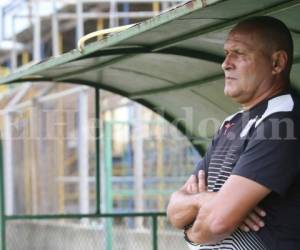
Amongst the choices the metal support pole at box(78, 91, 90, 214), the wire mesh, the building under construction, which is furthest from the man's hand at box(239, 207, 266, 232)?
the metal support pole at box(78, 91, 90, 214)

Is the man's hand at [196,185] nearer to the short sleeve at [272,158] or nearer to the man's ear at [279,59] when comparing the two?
the short sleeve at [272,158]

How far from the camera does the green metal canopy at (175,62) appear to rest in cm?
380

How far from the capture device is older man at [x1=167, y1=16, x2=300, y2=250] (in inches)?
121

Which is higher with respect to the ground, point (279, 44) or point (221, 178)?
point (279, 44)

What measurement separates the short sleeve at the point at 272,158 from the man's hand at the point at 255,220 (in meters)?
0.13

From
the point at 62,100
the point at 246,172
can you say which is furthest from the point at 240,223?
the point at 62,100

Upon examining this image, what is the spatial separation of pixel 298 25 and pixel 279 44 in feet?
2.89

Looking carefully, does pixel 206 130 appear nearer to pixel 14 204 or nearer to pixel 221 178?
pixel 221 178

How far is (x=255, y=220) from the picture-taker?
315cm

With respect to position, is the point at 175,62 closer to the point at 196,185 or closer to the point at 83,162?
the point at 196,185

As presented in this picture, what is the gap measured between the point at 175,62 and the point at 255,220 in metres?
2.54

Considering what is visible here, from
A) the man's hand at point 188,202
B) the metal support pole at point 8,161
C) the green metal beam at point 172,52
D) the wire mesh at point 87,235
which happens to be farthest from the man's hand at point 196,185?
the metal support pole at point 8,161

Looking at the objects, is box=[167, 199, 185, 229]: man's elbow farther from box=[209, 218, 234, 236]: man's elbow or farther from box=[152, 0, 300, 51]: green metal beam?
box=[152, 0, 300, 51]: green metal beam

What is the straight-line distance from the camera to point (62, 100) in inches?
533
